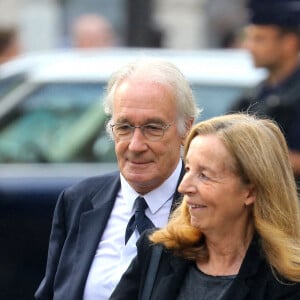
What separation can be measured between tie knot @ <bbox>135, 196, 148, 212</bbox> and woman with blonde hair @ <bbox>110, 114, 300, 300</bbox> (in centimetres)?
45

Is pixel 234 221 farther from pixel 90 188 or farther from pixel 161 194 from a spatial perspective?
pixel 90 188

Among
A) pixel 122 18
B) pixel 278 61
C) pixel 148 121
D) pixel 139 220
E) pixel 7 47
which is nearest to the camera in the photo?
pixel 148 121

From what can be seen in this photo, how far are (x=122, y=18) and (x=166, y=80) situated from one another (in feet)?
51.4

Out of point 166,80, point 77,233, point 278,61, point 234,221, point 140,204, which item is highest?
point 166,80

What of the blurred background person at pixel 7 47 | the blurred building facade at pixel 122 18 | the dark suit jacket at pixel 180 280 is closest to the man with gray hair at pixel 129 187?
the dark suit jacket at pixel 180 280

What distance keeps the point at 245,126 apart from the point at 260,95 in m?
3.38

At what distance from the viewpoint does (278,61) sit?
7961 mm

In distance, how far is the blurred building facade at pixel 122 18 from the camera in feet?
65.8

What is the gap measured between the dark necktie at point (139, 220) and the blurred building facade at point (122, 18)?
13.1m

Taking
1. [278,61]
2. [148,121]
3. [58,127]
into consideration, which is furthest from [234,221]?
[58,127]

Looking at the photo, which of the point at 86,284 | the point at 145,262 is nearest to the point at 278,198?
the point at 145,262

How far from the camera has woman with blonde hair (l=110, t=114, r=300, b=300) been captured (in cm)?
433

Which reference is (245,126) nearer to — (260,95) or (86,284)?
(86,284)

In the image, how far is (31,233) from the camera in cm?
729
